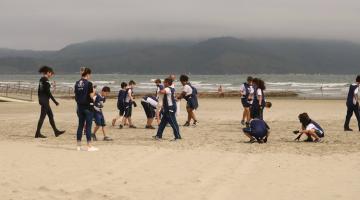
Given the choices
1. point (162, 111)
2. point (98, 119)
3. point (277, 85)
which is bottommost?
point (277, 85)

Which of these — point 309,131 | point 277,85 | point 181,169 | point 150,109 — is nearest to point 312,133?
point 309,131

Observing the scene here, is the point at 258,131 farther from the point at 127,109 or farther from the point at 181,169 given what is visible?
the point at 127,109

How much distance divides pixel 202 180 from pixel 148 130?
7.96 metres

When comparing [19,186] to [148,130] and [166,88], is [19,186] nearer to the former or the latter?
[166,88]

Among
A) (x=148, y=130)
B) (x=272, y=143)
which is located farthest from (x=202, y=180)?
(x=148, y=130)

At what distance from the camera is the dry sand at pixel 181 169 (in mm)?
6996

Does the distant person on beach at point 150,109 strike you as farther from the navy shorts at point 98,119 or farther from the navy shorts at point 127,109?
the navy shorts at point 98,119

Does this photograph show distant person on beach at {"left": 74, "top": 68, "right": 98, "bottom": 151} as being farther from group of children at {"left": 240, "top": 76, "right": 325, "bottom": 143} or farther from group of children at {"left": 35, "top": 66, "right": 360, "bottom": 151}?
group of children at {"left": 240, "top": 76, "right": 325, "bottom": 143}

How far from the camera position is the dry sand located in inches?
275

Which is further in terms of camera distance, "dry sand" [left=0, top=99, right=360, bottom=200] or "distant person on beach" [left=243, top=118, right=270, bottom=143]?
"distant person on beach" [left=243, top=118, right=270, bottom=143]

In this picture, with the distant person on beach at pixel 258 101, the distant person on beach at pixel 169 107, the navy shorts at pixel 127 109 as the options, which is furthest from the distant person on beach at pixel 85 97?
the navy shorts at pixel 127 109

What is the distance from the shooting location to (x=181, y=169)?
8.54m

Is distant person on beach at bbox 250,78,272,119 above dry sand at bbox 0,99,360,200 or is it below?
above

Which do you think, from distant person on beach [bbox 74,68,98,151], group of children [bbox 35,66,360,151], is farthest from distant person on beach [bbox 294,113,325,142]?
distant person on beach [bbox 74,68,98,151]
